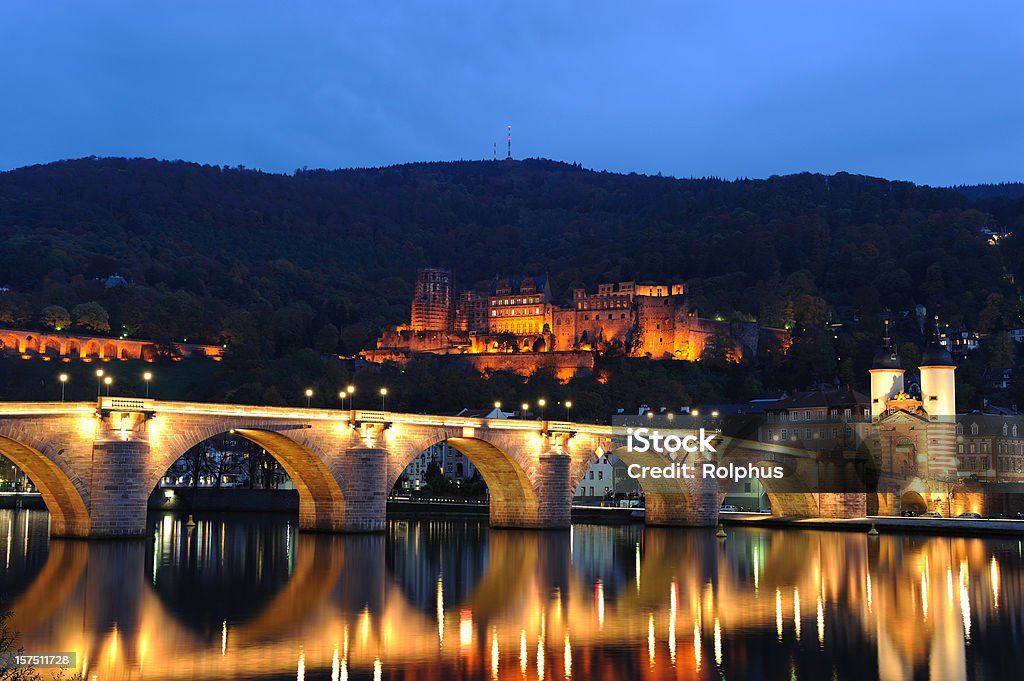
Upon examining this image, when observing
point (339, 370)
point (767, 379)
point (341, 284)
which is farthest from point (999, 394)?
point (341, 284)

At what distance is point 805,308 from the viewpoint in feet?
464

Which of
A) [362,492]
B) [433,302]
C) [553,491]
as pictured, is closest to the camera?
[362,492]

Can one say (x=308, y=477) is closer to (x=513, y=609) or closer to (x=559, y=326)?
(x=513, y=609)

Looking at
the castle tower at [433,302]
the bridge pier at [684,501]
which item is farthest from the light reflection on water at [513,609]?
the castle tower at [433,302]

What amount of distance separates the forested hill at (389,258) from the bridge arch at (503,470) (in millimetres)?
80850

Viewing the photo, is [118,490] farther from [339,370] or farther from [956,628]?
[339,370]

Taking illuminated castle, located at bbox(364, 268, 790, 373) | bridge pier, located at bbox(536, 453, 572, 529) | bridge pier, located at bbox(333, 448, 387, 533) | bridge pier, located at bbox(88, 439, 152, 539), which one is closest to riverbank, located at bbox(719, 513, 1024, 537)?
bridge pier, located at bbox(536, 453, 572, 529)

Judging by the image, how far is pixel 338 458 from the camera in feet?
160

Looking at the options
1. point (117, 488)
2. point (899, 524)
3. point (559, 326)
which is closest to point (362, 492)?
point (117, 488)

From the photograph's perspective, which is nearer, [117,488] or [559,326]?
[117,488]

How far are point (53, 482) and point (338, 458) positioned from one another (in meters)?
11.2

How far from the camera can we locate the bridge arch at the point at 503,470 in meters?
54.4

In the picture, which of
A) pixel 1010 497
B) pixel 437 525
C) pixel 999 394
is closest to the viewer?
pixel 437 525

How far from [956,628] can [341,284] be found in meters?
155
